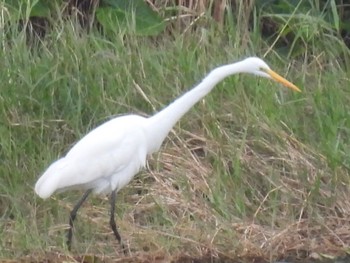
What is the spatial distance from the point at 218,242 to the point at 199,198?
14.2 inches

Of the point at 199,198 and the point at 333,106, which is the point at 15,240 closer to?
the point at 199,198

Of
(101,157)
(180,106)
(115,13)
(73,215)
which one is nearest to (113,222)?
(73,215)

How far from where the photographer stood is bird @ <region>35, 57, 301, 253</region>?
4559 millimetres

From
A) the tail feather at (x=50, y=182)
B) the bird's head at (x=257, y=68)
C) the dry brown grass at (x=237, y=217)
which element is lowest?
the dry brown grass at (x=237, y=217)

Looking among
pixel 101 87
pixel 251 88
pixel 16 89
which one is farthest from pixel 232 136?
pixel 16 89

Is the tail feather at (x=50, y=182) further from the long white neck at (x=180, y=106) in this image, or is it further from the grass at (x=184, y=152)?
the long white neck at (x=180, y=106)

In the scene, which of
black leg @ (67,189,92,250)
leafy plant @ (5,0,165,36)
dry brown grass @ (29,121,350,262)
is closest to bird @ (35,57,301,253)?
black leg @ (67,189,92,250)

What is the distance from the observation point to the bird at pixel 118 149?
4559mm

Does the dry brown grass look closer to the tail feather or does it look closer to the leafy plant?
the tail feather

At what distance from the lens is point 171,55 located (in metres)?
5.81

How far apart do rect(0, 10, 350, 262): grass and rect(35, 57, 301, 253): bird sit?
0.83ft

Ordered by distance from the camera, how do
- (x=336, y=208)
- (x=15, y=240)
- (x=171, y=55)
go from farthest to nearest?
(x=171, y=55) → (x=336, y=208) → (x=15, y=240)

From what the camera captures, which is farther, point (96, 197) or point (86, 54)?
point (86, 54)

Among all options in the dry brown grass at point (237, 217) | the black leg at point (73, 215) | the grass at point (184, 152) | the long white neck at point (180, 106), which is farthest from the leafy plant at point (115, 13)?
the black leg at point (73, 215)
